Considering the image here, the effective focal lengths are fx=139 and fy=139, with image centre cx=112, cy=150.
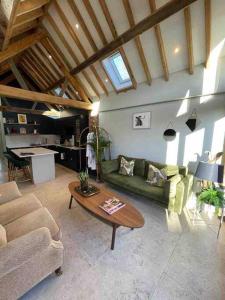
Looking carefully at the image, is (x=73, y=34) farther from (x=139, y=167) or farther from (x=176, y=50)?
(x=139, y=167)

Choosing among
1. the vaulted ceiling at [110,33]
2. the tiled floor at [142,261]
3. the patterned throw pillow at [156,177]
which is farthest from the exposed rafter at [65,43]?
the tiled floor at [142,261]

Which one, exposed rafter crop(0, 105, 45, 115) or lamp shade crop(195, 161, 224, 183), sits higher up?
exposed rafter crop(0, 105, 45, 115)

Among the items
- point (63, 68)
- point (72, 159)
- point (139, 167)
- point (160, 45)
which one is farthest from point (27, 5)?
point (72, 159)

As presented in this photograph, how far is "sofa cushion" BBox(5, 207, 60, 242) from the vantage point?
150 cm

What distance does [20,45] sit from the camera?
3619 mm

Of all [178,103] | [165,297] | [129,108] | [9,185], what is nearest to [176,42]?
[178,103]

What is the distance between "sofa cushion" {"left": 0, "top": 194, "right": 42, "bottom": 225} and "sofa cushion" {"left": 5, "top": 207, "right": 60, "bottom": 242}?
13 centimetres

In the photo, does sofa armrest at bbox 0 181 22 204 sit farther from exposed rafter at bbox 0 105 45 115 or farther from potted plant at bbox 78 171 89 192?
exposed rafter at bbox 0 105 45 115

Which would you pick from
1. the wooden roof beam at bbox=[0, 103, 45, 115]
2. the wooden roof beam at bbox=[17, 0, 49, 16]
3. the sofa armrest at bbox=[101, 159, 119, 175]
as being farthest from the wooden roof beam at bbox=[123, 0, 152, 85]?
the wooden roof beam at bbox=[0, 103, 45, 115]

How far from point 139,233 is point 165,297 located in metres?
0.84

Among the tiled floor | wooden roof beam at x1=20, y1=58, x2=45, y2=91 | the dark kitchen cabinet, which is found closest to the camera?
the tiled floor

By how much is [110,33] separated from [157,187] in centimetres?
334

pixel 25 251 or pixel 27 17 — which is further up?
pixel 27 17

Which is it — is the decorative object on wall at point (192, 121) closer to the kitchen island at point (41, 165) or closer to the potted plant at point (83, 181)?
the potted plant at point (83, 181)
